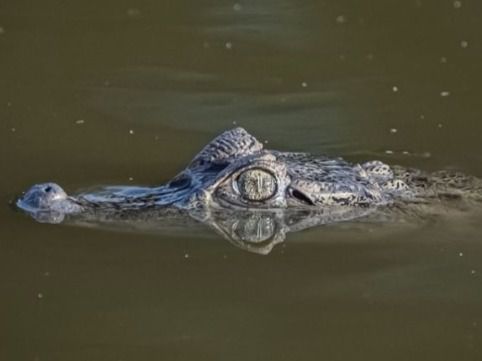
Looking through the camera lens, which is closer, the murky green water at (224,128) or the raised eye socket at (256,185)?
the murky green water at (224,128)

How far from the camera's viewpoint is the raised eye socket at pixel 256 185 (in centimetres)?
591

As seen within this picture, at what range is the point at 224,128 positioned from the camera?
7301 mm

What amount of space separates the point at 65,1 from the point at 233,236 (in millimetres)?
4069

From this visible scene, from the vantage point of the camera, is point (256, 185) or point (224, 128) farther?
point (224, 128)

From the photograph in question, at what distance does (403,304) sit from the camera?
16.8 feet

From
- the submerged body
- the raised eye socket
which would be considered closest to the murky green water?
the submerged body

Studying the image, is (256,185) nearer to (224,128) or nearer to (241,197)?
(241,197)

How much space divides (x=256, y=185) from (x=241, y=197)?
89 millimetres

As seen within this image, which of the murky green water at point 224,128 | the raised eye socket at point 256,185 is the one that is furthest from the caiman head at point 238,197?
the murky green water at point 224,128

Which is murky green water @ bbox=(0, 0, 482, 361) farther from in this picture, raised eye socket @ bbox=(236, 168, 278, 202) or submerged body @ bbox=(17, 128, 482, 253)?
raised eye socket @ bbox=(236, 168, 278, 202)

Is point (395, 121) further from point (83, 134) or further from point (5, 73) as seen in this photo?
point (5, 73)

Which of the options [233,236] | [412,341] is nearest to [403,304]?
[412,341]

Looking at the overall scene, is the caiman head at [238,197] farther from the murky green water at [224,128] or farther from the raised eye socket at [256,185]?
the murky green water at [224,128]

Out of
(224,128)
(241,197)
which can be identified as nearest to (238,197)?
(241,197)
